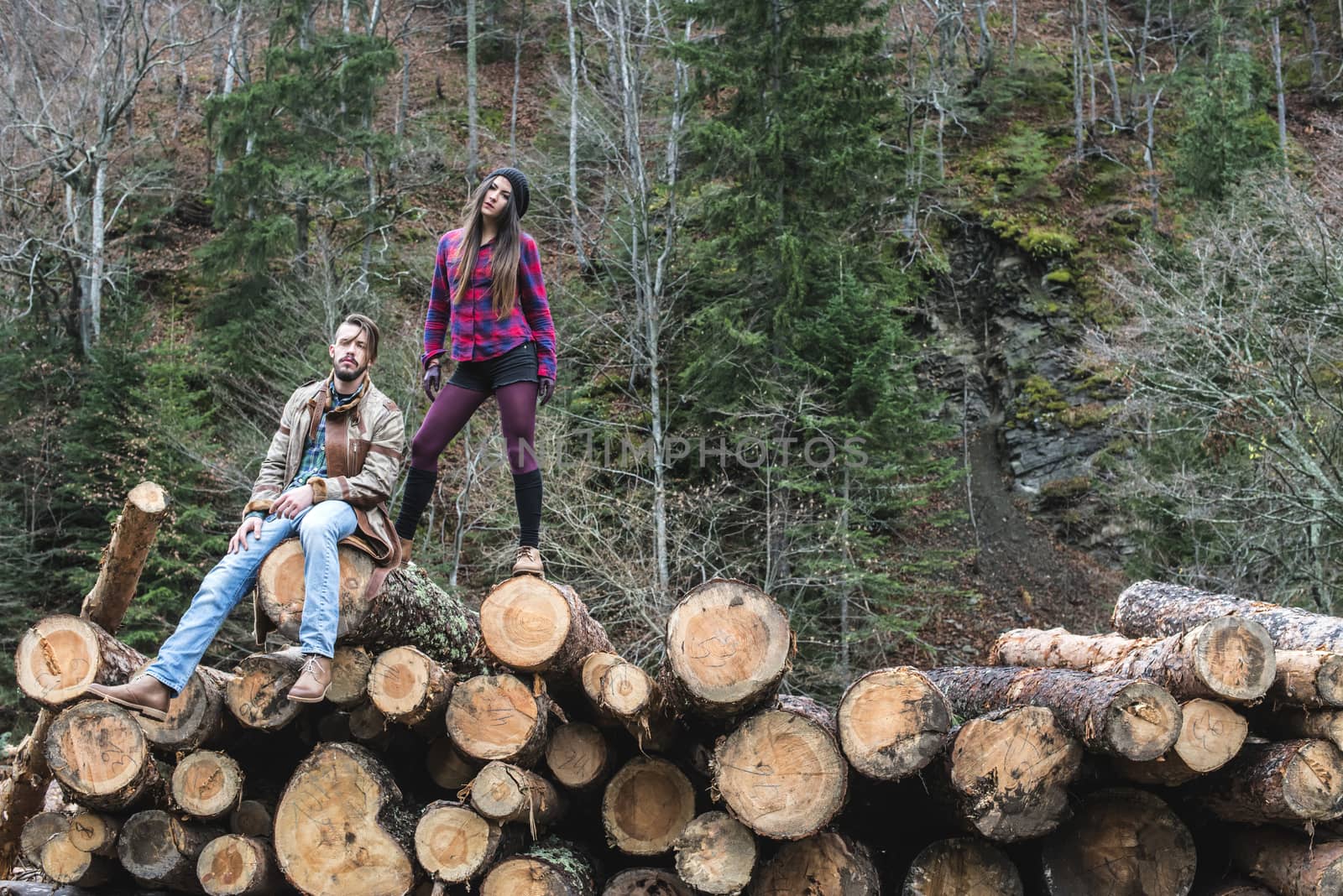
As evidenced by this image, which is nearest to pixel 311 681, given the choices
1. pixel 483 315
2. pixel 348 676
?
pixel 348 676

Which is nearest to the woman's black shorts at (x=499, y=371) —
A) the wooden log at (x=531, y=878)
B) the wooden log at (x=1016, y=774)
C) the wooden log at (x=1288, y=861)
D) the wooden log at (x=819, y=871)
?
the wooden log at (x=531, y=878)

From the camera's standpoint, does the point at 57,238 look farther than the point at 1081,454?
No

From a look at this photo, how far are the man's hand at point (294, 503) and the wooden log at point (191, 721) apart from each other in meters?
0.73

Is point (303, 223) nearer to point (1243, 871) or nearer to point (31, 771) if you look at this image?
point (31, 771)

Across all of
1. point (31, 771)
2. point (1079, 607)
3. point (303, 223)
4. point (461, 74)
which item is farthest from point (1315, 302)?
point (461, 74)

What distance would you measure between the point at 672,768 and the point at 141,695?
204 centimetres

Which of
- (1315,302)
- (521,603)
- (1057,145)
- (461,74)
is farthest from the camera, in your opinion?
(461,74)

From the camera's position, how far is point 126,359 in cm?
1617

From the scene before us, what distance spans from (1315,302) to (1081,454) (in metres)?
7.74

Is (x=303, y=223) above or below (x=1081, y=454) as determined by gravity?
above

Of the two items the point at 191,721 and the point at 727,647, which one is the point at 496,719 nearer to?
the point at 727,647

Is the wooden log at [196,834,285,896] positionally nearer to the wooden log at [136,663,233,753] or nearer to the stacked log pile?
the stacked log pile

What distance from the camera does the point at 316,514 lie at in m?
3.74

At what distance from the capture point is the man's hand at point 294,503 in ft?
12.6
